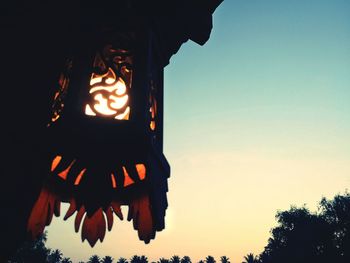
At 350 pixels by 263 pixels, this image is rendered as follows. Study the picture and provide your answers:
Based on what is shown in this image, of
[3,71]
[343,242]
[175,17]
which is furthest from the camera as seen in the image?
[343,242]

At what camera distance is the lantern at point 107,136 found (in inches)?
65.2

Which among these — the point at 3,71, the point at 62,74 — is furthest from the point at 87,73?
the point at 3,71

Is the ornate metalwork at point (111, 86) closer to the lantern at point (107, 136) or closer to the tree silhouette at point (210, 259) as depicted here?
the lantern at point (107, 136)

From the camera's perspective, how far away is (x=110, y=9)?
7.30ft

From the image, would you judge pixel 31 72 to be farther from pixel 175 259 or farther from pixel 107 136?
pixel 175 259

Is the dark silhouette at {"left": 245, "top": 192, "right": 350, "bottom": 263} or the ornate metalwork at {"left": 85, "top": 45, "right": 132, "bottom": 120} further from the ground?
the dark silhouette at {"left": 245, "top": 192, "right": 350, "bottom": 263}

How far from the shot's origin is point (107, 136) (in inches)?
66.2

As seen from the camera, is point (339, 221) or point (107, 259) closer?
point (339, 221)

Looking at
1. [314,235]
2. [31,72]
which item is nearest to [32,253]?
[314,235]

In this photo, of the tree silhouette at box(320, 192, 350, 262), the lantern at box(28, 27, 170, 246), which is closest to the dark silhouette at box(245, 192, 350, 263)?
the tree silhouette at box(320, 192, 350, 262)

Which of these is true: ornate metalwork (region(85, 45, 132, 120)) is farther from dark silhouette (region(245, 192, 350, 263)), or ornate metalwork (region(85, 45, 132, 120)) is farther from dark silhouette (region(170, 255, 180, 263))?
dark silhouette (region(170, 255, 180, 263))

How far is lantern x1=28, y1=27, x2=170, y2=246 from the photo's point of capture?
166 centimetres

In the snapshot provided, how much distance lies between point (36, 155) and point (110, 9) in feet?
4.16

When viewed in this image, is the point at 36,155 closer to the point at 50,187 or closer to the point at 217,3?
the point at 50,187
